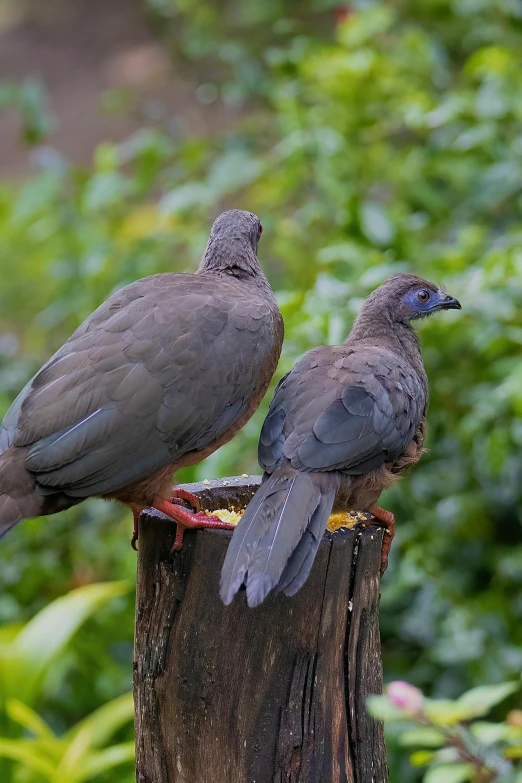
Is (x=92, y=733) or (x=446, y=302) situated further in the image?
(x=92, y=733)

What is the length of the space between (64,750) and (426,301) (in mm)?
2028

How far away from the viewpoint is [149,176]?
5.27m

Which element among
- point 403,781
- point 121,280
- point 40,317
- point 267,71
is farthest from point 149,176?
point 403,781

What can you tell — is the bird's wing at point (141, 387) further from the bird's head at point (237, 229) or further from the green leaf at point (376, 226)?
the green leaf at point (376, 226)

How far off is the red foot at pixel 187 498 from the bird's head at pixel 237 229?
0.86 meters

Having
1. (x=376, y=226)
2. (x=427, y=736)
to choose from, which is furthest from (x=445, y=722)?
(x=376, y=226)

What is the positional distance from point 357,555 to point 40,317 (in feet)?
13.1

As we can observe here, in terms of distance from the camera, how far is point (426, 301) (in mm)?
3223

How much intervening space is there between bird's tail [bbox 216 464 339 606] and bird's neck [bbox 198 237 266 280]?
92 cm

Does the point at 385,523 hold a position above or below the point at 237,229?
below

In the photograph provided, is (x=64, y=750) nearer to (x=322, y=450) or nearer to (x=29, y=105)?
(x=322, y=450)

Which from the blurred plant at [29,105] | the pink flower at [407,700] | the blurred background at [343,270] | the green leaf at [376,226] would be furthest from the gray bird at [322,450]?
the blurred plant at [29,105]

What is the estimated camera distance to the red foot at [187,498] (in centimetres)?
284

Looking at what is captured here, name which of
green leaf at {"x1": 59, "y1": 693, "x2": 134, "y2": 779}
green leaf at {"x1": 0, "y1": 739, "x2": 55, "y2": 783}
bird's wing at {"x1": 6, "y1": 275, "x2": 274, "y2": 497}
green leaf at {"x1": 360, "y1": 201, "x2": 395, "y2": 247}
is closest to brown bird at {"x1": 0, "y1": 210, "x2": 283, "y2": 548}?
bird's wing at {"x1": 6, "y1": 275, "x2": 274, "y2": 497}
